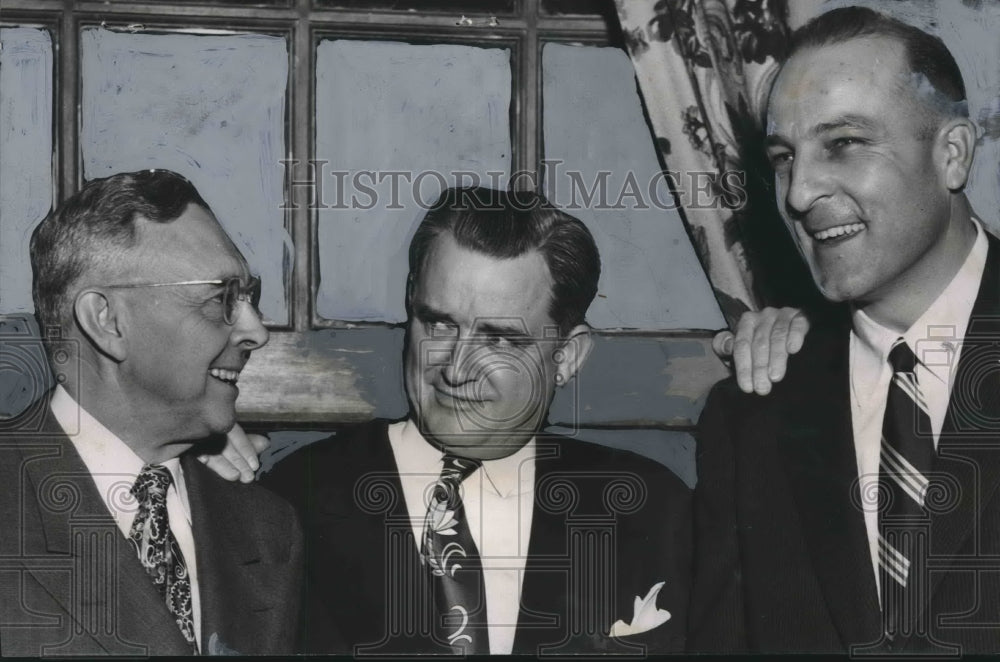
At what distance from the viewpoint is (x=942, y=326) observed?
4.33m

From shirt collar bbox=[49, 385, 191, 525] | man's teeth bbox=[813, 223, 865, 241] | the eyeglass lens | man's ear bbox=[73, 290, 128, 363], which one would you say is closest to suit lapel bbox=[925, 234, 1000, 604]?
man's teeth bbox=[813, 223, 865, 241]

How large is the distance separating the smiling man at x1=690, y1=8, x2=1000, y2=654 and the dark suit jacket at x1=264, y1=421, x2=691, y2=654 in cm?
13

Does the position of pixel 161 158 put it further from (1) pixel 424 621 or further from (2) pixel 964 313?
(2) pixel 964 313

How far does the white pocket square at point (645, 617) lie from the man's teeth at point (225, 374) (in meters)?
1.23

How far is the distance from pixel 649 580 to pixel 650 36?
4.97ft

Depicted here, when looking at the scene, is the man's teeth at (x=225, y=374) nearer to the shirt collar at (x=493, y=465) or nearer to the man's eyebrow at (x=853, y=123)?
the shirt collar at (x=493, y=465)

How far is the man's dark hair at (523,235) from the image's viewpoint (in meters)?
4.30

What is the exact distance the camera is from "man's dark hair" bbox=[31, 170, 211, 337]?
A: 4.21 m

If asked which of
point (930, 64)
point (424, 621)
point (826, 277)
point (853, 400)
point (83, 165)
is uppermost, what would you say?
point (930, 64)

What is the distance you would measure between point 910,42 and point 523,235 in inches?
46.2

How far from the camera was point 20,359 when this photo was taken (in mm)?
4262

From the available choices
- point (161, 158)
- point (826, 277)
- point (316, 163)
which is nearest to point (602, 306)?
point (826, 277)

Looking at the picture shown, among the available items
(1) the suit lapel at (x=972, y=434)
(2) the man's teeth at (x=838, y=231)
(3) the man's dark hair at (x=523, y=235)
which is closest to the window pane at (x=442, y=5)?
(3) the man's dark hair at (x=523, y=235)

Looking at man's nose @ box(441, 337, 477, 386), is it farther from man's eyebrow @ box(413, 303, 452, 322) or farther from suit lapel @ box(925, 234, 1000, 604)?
suit lapel @ box(925, 234, 1000, 604)
